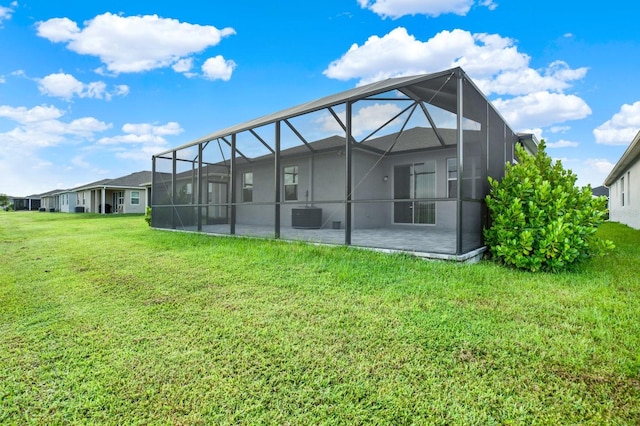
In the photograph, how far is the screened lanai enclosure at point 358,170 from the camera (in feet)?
18.7

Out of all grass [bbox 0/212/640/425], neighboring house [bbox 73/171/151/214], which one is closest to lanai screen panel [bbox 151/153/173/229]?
grass [bbox 0/212/640/425]

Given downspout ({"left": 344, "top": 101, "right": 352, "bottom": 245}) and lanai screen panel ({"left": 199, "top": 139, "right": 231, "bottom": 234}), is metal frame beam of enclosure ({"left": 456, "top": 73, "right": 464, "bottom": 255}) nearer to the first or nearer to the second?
downspout ({"left": 344, "top": 101, "right": 352, "bottom": 245})

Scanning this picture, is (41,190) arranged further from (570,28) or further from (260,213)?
(570,28)

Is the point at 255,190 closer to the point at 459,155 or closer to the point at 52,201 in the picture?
the point at 459,155

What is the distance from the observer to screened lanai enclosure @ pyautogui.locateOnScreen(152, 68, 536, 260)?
18.7 feet

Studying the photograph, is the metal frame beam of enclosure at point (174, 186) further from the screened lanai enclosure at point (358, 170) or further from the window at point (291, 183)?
the window at point (291, 183)

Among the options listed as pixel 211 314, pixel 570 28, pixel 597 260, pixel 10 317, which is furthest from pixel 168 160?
pixel 570 28

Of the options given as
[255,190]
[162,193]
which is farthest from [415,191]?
[162,193]

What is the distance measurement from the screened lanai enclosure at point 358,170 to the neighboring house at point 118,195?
18.4 m

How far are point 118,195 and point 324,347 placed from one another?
30870 millimetres

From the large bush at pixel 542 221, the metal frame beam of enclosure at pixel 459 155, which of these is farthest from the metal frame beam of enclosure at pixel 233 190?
the large bush at pixel 542 221

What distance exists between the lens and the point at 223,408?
5.79 ft

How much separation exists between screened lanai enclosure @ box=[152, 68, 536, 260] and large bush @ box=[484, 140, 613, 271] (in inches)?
17.9

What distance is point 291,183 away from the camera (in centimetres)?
1199
